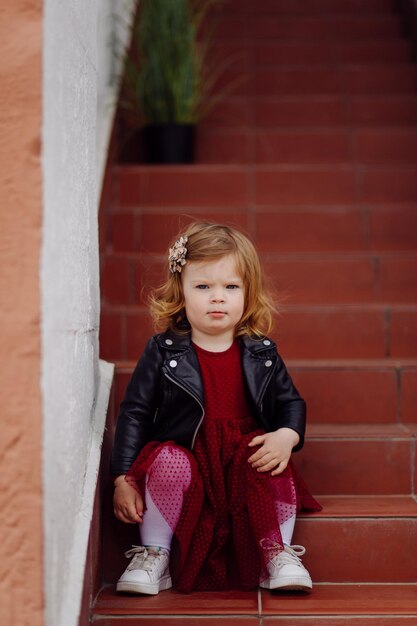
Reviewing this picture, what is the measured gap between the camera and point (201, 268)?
8.43 ft

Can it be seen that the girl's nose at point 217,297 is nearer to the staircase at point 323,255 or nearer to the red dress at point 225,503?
the red dress at point 225,503

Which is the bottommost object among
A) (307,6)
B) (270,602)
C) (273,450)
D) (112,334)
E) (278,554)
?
(270,602)

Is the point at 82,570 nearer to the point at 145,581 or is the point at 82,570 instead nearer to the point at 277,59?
the point at 145,581

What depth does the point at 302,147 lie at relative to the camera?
4.66 m

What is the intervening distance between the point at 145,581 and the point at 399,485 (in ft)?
2.97

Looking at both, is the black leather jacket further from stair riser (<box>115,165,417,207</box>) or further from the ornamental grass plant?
the ornamental grass plant

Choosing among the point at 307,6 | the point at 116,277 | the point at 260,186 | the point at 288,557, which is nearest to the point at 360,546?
the point at 288,557

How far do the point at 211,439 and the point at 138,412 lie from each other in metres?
0.22

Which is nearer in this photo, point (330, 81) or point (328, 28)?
point (330, 81)

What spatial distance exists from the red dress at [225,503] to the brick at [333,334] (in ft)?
2.93

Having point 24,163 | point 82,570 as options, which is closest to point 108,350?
point 82,570

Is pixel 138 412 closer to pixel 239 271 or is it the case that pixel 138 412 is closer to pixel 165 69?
pixel 239 271

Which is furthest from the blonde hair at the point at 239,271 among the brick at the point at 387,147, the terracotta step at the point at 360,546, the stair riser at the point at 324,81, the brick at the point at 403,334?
the stair riser at the point at 324,81

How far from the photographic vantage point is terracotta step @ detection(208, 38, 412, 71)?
5.47 metres
